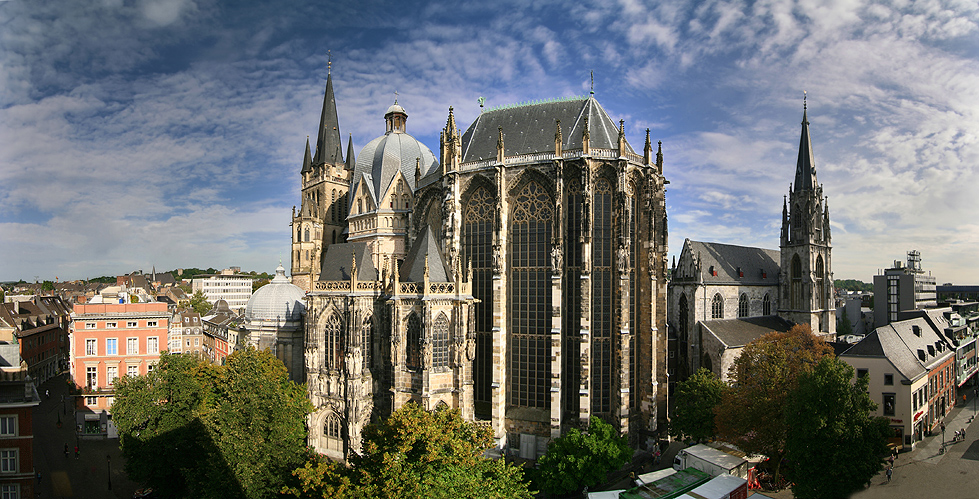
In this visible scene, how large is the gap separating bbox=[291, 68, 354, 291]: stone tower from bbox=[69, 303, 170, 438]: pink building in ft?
42.7

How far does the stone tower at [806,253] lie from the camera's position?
5488 centimetres

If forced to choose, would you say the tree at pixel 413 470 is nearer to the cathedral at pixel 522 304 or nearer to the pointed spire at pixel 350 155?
the cathedral at pixel 522 304

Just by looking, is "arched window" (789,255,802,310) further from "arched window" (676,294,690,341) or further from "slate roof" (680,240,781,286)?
"arched window" (676,294,690,341)

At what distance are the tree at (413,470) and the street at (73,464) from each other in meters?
20.4

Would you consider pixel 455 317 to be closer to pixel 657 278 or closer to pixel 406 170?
pixel 657 278

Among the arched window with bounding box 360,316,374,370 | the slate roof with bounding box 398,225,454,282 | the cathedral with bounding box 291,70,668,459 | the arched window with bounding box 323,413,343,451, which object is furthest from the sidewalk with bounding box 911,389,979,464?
the arched window with bounding box 323,413,343,451

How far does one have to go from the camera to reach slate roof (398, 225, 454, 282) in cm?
3434

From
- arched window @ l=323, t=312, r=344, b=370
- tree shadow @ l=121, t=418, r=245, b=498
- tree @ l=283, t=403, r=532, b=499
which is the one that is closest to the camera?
tree @ l=283, t=403, r=532, b=499

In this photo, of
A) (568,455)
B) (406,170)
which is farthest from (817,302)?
(406,170)

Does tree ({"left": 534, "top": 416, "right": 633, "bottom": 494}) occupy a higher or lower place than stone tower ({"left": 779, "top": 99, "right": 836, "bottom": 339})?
lower

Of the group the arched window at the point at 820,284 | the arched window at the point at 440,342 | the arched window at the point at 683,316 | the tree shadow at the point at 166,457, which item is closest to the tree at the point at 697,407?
the arched window at the point at 683,316

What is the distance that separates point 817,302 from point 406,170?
1776 inches

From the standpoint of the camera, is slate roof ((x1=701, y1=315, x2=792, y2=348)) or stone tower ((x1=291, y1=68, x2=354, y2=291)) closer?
slate roof ((x1=701, y1=315, x2=792, y2=348))

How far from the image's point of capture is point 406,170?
4919cm
